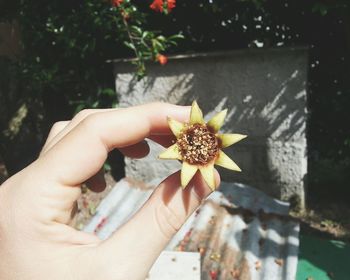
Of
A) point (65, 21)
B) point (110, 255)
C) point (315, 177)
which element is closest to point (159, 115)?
point (110, 255)

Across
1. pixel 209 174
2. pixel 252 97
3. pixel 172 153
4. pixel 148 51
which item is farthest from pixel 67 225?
pixel 252 97

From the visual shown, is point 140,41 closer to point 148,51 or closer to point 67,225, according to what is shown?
point 148,51

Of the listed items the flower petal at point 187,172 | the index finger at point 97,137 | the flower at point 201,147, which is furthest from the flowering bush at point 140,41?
the flower petal at point 187,172

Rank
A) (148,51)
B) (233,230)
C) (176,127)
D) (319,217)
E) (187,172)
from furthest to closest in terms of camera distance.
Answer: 1. (319,217)
2. (148,51)
3. (233,230)
4. (176,127)
5. (187,172)

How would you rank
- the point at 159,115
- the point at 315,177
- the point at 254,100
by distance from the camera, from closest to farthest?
the point at 159,115 → the point at 254,100 → the point at 315,177

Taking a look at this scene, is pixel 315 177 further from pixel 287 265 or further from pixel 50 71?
pixel 50 71

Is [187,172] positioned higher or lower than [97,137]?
lower
